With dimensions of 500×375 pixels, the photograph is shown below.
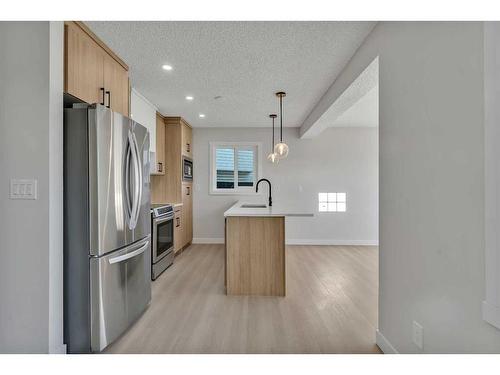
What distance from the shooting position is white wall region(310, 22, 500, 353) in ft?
3.59

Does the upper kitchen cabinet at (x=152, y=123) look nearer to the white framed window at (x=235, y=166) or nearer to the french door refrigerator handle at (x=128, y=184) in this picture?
the white framed window at (x=235, y=166)

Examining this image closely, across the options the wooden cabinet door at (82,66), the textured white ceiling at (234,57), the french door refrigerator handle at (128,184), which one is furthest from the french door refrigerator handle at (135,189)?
the textured white ceiling at (234,57)

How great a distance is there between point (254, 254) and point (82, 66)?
232 centimetres

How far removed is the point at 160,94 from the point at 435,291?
3.57m

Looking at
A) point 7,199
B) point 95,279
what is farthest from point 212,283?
point 7,199

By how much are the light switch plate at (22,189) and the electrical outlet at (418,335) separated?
7.71 feet

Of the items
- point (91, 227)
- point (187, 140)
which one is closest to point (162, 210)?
point (91, 227)

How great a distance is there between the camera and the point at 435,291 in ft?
4.37

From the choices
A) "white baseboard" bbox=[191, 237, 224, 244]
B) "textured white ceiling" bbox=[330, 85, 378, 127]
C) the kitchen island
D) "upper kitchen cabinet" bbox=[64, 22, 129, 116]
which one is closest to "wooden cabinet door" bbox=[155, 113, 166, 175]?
"white baseboard" bbox=[191, 237, 224, 244]

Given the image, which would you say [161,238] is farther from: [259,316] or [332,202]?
[332,202]

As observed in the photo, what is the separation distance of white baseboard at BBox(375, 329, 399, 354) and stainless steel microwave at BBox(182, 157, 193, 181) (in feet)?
12.7

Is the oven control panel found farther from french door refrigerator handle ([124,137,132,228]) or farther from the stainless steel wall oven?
french door refrigerator handle ([124,137,132,228])
